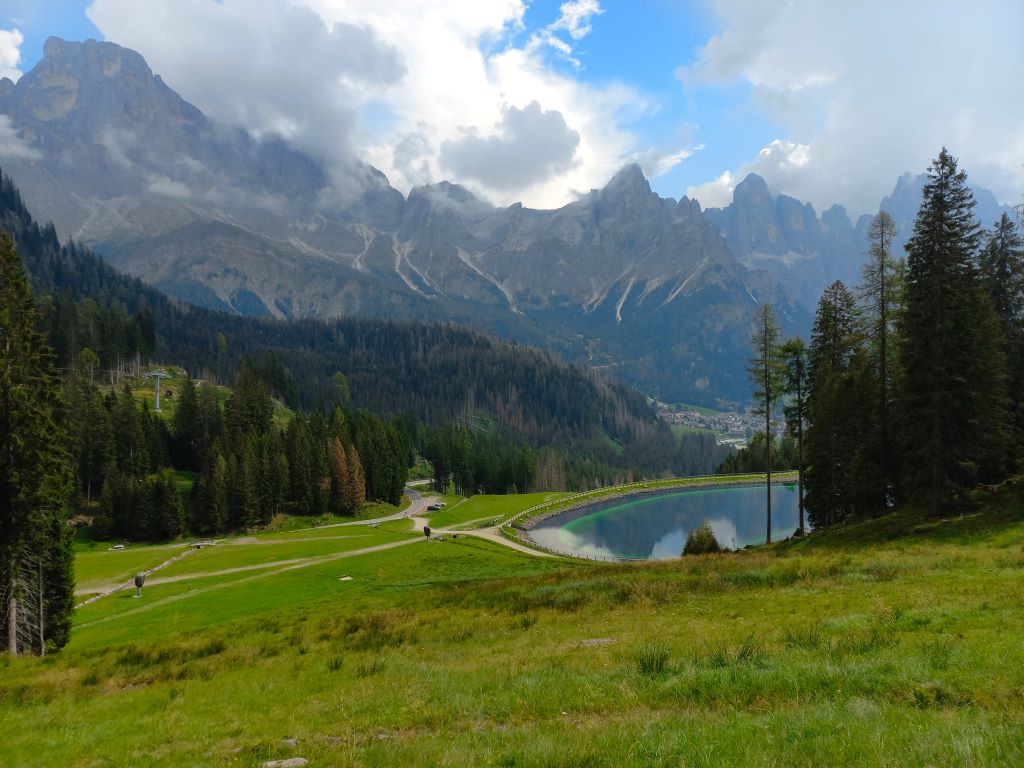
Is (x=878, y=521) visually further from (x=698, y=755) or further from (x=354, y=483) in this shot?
(x=354, y=483)

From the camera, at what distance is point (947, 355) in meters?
34.8

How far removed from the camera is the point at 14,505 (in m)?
28.4

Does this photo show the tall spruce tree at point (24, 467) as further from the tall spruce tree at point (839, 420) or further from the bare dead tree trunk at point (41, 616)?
the tall spruce tree at point (839, 420)

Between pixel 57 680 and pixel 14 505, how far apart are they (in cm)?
1200

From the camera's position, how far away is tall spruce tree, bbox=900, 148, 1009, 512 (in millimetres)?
34438

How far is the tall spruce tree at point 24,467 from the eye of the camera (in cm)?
2827

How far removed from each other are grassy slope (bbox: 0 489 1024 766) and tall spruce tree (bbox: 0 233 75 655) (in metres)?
6.49

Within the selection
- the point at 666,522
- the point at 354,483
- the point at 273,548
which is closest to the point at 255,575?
the point at 273,548

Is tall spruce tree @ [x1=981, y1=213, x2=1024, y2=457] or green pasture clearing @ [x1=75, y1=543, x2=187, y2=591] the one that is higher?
tall spruce tree @ [x1=981, y1=213, x2=1024, y2=457]

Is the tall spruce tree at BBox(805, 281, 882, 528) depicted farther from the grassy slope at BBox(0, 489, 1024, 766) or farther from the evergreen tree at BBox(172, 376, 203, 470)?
the evergreen tree at BBox(172, 376, 203, 470)

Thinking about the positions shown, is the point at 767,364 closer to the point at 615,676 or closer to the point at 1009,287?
the point at 1009,287

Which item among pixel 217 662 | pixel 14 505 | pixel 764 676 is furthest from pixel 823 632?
pixel 14 505

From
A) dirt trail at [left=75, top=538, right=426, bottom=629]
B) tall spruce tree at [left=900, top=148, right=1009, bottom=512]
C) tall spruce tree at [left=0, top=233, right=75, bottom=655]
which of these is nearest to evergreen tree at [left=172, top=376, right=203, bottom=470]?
dirt trail at [left=75, top=538, right=426, bottom=629]

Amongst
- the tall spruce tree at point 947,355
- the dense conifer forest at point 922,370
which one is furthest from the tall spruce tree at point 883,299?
the tall spruce tree at point 947,355
